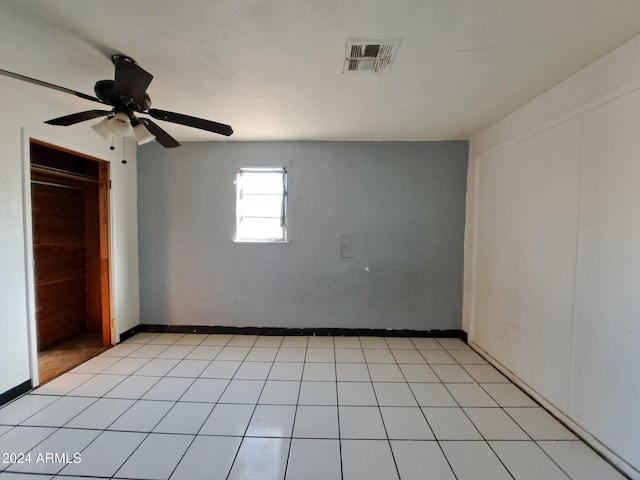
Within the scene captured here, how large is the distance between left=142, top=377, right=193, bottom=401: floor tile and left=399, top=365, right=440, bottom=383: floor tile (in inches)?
79.4

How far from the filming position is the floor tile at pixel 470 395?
2109mm

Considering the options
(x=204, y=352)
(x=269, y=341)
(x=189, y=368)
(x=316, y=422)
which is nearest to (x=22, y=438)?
(x=189, y=368)

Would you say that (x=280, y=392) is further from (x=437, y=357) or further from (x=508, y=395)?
(x=508, y=395)

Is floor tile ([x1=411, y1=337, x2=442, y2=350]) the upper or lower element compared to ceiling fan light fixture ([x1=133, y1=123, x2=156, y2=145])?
lower

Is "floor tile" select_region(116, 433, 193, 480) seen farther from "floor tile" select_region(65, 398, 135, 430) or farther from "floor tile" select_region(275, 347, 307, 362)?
"floor tile" select_region(275, 347, 307, 362)

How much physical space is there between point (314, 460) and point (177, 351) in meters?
2.12

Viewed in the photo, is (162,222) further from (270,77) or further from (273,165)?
(270,77)

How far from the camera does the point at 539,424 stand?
1.89m

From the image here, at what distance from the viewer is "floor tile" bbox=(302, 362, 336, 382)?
8.03 feet

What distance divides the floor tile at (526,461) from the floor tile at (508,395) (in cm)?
43

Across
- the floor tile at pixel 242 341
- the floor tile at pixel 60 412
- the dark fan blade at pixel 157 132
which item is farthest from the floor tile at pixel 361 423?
the dark fan blade at pixel 157 132

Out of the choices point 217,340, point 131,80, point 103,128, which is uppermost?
point 131,80

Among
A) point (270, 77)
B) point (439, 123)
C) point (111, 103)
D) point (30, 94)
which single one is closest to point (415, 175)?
point (439, 123)

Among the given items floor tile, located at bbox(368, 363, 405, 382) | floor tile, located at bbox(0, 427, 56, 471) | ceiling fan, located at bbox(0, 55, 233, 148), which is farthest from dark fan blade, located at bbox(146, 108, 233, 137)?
floor tile, located at bbox(368, 363, 405, 382)
